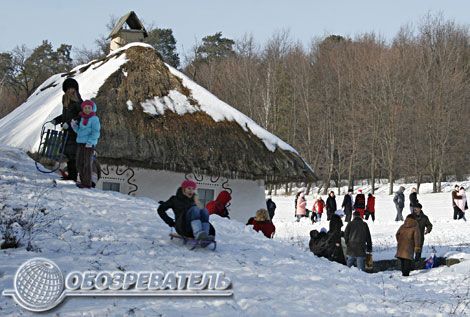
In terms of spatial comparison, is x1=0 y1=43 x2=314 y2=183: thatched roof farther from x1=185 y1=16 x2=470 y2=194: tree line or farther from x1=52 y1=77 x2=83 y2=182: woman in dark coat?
x1=185 y1=16 x2=470 y2=194: tree line

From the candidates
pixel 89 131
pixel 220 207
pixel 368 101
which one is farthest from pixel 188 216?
pixel 368 101

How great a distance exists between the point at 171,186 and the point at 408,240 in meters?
8.01

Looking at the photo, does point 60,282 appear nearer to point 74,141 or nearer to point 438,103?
point 74,141

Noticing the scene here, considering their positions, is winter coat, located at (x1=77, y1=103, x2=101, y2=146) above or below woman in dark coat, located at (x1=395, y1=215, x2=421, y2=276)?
above

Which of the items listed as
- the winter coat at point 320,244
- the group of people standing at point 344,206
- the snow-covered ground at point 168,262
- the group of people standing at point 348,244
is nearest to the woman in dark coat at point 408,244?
the group of people standing at point 348,244

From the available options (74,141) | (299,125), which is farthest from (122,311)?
(299,125)

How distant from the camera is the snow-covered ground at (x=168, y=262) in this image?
20.3 ft

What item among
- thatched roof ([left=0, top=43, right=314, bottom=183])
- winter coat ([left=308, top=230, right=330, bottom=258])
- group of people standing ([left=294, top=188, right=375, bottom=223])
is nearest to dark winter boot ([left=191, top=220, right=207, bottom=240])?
winter coat ([left=308, top=230, right=330, bottom=258])

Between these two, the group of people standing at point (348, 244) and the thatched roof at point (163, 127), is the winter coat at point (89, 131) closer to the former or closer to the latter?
the group of people standing at point (348, 244)

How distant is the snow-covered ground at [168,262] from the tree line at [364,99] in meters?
36.5

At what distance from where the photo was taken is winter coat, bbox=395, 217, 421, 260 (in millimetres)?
13512

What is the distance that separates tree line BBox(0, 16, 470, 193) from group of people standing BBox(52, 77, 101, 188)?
35.9 m

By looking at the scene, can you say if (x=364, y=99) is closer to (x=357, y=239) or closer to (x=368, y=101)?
(x=368, y=101)

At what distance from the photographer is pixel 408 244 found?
44.3 feet
